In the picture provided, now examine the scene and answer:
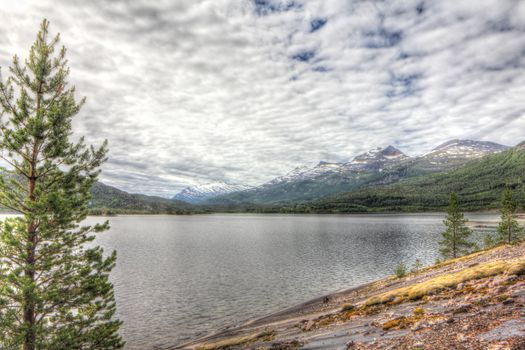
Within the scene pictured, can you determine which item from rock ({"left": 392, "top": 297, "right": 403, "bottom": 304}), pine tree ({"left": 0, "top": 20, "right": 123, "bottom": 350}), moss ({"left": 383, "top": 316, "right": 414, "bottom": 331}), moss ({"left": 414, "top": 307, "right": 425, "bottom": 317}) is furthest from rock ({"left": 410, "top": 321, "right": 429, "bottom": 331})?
pine tree ({"left": 0, "top": 20, "right": 123, "bottom": 350})

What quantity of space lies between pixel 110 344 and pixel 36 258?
8.49 metres

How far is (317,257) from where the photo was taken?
8238cm

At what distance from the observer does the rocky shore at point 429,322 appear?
13.9m

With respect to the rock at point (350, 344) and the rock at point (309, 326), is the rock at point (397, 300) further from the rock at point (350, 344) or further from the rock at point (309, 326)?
the rock at point (350, 344)

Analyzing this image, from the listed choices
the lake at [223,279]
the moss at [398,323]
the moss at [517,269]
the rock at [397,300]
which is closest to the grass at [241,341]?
the lake at [223,279]

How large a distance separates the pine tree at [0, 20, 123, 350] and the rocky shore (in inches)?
480

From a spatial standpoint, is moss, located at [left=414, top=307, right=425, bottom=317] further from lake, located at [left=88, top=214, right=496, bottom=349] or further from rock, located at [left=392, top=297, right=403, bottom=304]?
lake, located at [left=88, top=214, right=496, bottom=349]

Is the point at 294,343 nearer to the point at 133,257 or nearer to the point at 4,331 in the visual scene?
the point at 4,331

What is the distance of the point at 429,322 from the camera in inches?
662

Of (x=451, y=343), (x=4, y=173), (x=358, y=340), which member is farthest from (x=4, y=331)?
(x=451, y=343)

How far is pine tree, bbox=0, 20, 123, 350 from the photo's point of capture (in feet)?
63.4

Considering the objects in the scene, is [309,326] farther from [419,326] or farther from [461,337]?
[461,337]

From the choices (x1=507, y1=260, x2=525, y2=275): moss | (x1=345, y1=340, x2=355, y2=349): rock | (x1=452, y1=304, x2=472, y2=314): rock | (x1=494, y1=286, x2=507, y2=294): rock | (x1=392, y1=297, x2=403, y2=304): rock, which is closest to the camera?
(x1=345, y1=340, x2=355, y2=349): rock

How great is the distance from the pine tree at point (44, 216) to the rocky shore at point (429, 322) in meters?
12.2
